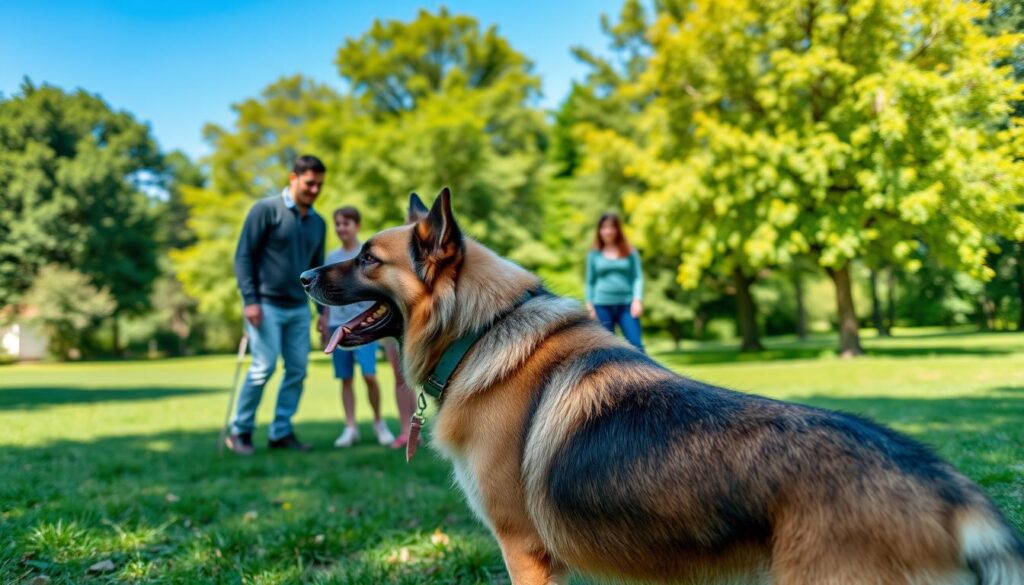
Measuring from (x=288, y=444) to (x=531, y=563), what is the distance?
5.79 m

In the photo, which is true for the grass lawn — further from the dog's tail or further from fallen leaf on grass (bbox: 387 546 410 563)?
the dog's tail

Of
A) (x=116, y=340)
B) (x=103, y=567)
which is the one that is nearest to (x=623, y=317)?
(x=103, y=567)

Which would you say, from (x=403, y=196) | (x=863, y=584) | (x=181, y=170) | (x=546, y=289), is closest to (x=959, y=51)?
(x=546, y=289)

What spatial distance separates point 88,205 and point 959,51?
35537 millimetres

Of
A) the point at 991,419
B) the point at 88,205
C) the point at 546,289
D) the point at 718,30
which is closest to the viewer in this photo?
the point at 546,289

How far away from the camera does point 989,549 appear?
1.56m

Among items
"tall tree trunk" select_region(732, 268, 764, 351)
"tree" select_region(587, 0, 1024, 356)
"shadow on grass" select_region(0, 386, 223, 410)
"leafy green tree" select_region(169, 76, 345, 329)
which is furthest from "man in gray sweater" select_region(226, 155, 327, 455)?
"leafy green tree" select_region(169, 76, 345, 329)

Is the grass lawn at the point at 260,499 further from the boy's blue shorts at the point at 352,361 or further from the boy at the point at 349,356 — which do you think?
the boy's blue shorts at the point at 352,361

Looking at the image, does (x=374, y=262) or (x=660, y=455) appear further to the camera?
(x=374, y=262)

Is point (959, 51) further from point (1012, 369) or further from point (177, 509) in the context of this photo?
point (177, 509)

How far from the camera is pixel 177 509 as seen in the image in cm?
448

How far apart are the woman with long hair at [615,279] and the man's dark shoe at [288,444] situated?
3.98 m

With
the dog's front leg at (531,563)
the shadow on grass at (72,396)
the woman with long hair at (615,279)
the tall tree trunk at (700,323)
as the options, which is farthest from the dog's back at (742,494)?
the tall tree trunk at (700,323)

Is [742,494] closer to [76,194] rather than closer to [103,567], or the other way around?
[103,567]
